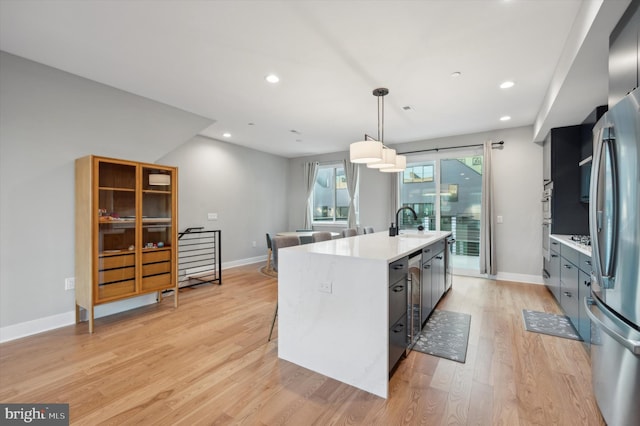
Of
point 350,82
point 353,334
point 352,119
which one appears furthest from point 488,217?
point 353,334

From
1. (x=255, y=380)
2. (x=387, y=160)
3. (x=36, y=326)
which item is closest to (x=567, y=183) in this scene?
(x=387, y=160)

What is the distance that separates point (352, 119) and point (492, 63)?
2109mm

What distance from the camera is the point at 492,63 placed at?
279cm

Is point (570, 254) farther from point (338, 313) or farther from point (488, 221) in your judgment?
point (338, 313)

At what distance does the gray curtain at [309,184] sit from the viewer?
7.29 m

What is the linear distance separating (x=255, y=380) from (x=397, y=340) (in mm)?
1082

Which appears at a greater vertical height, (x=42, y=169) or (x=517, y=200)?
(x=42, y=169)

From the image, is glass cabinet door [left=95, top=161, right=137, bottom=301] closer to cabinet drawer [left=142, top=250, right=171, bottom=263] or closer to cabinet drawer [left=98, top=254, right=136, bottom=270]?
cabinet drawer [left=98, top=254, right=136, bottom=270]

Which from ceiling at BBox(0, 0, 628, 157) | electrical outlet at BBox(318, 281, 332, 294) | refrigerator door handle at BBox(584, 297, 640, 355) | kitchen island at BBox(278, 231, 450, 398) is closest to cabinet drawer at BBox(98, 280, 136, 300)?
kitchen island at BBox(278, 231, 450, 398)

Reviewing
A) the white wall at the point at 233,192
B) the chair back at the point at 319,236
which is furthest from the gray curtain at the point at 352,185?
the chair back at the point at 319,236

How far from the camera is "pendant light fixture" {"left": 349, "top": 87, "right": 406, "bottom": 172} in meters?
2.77

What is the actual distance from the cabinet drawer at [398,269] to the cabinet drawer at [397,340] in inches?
12.7

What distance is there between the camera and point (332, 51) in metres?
2.60

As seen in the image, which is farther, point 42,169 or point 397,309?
point 42,169
